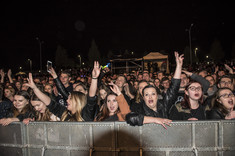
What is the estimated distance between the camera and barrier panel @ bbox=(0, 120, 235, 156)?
2.66 m

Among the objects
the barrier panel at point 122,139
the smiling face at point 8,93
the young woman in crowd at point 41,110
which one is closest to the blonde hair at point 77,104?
the young woman in crowd at point 41,110

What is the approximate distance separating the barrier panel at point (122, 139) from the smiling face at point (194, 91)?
3.41 feet

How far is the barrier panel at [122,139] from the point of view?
2656 millimetres

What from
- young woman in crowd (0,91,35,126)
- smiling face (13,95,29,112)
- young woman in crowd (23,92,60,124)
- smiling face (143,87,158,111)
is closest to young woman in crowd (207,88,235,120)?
smiling face (143,87,158,111)

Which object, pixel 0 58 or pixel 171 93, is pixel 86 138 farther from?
pixel 0 58

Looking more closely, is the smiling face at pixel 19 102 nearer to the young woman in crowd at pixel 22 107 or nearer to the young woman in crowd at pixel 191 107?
the young woman in crowd at pixel 22 107

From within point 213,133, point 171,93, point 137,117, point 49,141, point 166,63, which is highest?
point 166,63

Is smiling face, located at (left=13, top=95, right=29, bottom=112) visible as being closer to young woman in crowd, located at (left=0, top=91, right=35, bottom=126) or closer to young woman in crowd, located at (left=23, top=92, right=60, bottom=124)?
young woman in crowd, located at (left=0, top=91, right=35, bottom=126)

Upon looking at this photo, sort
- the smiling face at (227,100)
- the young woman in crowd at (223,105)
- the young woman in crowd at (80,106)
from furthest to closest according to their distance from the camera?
the young woman in crowd at (80,106) → the smiling face at (227,100) → the young woman in crowd at (223,105)

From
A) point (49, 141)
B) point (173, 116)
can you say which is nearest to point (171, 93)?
point (173, 116)

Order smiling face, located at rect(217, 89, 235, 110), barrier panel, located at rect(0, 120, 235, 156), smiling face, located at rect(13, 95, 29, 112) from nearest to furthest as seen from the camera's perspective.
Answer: barrier panel, located at rect(0, 120, 235, 156) → smiling face, located at rect(217, 89, 235, 110) → smiling face, located at rect(13, 95, 29, 112)

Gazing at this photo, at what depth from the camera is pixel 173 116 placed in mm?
3627

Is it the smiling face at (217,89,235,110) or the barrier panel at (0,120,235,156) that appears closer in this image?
the barrier panel at (0,120,235,156)

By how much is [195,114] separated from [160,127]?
3.68ft
